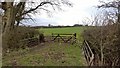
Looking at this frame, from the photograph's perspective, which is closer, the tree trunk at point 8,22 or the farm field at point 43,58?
the farm field at point 43,58

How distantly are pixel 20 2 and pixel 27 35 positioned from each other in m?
6.40

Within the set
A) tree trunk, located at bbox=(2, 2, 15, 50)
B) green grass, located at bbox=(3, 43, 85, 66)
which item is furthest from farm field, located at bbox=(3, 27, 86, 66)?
tree trunk, located at bbox=(2, 2, 15, 50)

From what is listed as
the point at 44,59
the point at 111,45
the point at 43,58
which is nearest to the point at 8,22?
the point at 43,58

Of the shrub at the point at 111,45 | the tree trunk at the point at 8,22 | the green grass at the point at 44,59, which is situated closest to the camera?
the green grass at the point at 44,59

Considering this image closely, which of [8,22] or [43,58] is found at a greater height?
[8,22]

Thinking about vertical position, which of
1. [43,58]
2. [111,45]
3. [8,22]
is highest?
[8,22]

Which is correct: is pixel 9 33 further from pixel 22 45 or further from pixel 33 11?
pixel 33 11

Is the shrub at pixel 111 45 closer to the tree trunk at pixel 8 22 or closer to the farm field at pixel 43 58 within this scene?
the farm field at pixel 43 58

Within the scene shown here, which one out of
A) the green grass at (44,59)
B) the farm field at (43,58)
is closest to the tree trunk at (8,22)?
the farm field at (43,58)

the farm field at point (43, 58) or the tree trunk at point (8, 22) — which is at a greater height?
the tree trunk at point (8, 22)

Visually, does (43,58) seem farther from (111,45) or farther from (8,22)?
(8,22)

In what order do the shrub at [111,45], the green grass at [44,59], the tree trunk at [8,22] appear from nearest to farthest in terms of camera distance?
the green grass at [44,59]
the shrub at [111,45]
the tree trunk at [8,22]

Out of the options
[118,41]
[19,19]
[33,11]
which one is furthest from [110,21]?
[33,11]

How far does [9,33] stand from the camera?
19672 mm
